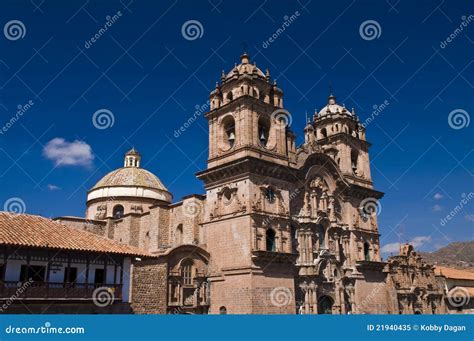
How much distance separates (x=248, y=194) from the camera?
1141 inches

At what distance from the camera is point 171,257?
28656mm

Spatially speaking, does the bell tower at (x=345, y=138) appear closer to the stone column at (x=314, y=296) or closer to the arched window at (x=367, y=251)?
the arched window at (x=367, y=251)

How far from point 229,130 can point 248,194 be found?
6.05m

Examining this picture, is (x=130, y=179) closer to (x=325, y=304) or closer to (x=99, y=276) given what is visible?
(x=99, y=276)

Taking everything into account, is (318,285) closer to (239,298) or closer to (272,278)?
(272,278)

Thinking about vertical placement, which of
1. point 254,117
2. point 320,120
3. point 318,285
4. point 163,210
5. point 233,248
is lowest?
point 318,285

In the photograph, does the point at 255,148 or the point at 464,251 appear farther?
the point at 464,251

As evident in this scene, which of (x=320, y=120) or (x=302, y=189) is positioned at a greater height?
(x=320, y=120)

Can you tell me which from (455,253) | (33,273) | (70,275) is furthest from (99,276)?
(455,253)

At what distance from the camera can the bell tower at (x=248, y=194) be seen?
92.4 ft

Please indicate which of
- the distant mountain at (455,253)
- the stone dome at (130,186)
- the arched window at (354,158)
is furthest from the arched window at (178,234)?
the distant mountain at (455,253)
